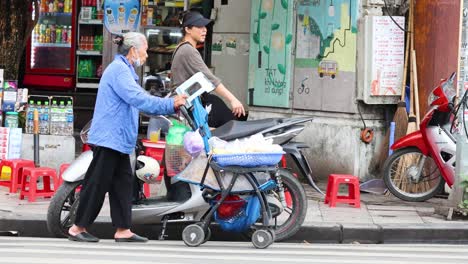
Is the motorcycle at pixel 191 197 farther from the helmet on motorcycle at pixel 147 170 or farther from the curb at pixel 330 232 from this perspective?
the curb at pixel 330 232

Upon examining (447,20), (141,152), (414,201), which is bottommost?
(414,201)

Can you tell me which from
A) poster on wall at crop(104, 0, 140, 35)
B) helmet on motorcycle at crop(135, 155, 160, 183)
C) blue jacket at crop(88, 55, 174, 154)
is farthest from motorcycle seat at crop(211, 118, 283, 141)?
poster on wall at crop(104, 0, 140, 35)

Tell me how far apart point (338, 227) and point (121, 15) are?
24.5 feet

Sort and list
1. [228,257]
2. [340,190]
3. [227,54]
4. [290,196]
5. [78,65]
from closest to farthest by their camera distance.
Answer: [228,257] → [290,196] → [340,190] → [227,54] → [78,65]

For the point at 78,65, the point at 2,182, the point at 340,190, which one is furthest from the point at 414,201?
the point at 78,65

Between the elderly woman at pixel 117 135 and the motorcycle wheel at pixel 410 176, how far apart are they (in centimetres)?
377

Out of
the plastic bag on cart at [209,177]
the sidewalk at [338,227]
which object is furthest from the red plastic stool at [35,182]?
the plastic bag on cart at [209,177]

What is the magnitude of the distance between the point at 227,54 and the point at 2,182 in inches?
165

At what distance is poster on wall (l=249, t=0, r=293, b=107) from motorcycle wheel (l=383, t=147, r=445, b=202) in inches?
82.5

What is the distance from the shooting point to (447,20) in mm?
11875

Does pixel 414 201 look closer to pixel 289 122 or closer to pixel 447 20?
pixel 447 20

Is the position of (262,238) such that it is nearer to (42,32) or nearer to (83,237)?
(83,237)

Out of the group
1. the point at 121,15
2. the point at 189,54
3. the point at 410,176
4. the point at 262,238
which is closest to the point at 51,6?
the point at 121,15

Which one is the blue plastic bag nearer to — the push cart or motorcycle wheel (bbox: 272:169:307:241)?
the push cart
